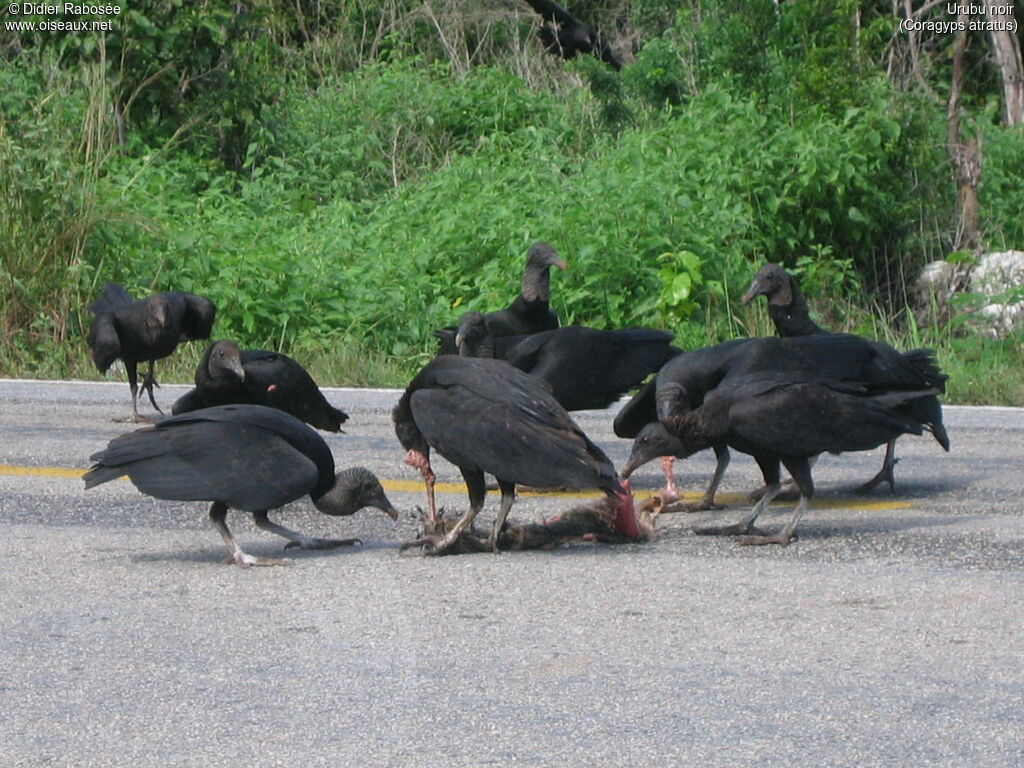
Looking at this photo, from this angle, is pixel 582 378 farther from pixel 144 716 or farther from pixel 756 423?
pixel 144 716

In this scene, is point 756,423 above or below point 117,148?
above

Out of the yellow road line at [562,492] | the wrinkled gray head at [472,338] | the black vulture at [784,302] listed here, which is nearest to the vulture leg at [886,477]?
the yellow road line at [562,492]

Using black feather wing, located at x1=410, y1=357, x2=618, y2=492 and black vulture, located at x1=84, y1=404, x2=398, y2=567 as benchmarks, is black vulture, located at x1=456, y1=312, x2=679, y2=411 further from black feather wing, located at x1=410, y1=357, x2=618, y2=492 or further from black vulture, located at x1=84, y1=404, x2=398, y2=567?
black vulture, located at x1=84, y1=404, x2=398, y2=567

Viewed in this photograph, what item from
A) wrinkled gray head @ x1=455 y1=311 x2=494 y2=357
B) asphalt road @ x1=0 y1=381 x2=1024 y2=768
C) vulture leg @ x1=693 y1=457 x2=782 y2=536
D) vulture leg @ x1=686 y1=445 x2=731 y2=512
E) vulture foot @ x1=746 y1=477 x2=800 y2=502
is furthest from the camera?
wrinkled gray head @ x1=455 y1=311 x2=494 y2=357

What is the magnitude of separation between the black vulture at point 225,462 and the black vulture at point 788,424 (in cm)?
122

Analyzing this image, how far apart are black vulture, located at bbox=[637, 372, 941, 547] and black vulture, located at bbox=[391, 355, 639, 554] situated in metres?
0.38

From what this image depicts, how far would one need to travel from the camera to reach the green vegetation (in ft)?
33.7

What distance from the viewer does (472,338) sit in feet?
20.6

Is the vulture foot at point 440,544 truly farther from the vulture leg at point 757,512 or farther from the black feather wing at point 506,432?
the vulture leg at point 757,512

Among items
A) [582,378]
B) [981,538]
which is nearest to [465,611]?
[981,538]

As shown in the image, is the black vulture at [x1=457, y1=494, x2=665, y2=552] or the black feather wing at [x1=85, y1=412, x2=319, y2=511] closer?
the black feather wing at [x1=85, y1=412, x2=319, y2=511]

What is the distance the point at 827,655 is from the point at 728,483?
260cm

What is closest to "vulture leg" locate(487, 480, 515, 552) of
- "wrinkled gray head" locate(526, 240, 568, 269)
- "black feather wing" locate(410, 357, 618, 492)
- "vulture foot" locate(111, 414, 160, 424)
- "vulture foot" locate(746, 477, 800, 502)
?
"black feather wing" locate(410, 357, 618, 492)

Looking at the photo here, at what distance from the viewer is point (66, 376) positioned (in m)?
9.69
